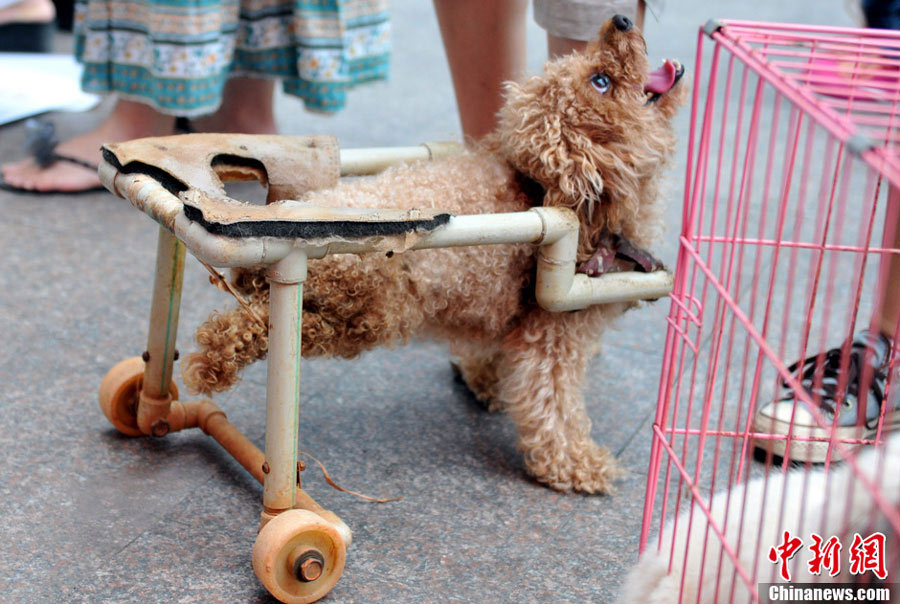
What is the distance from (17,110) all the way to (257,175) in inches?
83.9

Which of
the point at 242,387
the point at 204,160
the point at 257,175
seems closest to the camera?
the point at 204,160

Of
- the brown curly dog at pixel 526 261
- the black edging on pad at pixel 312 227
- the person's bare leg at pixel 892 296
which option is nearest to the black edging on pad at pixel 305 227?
the black edging on pad at pixel 312 227

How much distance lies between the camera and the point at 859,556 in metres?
0.86

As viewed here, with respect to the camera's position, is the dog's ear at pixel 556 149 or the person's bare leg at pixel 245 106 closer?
the dog's ear at pixel 556 149

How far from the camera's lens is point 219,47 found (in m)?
2.57

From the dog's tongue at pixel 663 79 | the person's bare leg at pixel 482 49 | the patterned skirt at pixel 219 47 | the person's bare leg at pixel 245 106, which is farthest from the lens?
the person's bare leg at pixel 245 106

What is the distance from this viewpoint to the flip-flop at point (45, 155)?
273 centimetres

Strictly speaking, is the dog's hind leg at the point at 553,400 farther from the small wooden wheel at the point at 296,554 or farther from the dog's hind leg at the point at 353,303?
the small wooden wheel at the point at 296,554

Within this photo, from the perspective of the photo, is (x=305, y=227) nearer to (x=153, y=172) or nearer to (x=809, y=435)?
(x=153, y=172)

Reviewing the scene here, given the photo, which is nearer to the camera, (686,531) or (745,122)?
(686,531)

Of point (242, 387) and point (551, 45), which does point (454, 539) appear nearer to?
point (242, 387)

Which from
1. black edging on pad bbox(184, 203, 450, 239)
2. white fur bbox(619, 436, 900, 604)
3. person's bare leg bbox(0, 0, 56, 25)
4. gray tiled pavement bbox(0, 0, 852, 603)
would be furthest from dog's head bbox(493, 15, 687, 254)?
person's bare leg bbox(0, 0, 56, 25)

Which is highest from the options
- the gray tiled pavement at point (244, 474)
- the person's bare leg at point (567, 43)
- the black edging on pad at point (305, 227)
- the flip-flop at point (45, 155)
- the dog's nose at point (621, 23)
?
the dog's nose at point (621, 23)

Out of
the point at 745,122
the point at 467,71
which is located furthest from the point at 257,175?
the point at 745,122
